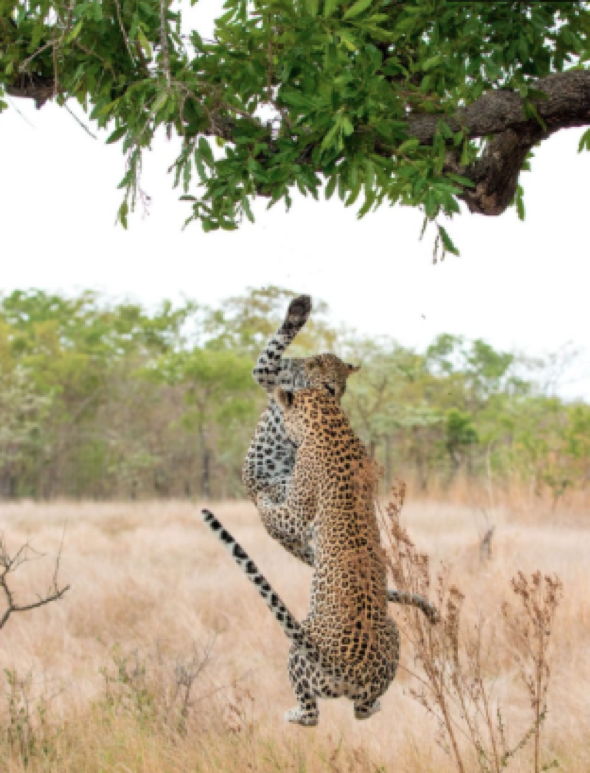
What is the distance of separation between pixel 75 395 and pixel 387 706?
2511cm

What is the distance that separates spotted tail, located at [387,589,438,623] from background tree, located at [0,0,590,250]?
5.14ft

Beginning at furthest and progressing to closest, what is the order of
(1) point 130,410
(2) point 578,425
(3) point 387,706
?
1. (1) point 130,410
2. (2) point 578,425
3. (3) point 387,706

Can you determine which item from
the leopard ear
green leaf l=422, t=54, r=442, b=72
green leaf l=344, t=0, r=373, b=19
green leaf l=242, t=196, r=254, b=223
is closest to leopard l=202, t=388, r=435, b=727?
the leopard ear

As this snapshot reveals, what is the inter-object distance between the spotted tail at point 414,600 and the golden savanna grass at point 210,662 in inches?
12.4

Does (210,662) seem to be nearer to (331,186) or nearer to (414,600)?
(414,600)

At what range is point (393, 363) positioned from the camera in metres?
22.8

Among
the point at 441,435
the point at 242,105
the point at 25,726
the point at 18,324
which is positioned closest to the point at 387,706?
the point at 25,726

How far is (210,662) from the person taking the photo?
310 inches

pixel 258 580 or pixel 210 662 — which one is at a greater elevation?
pixel 258 580

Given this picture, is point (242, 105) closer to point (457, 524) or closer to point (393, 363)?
point (457, 524)

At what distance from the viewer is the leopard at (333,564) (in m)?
3.86

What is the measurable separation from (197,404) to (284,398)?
2218cm

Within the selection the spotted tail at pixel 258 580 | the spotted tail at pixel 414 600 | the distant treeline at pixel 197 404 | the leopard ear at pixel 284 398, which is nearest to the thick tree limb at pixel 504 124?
the leopard ear at pixel 284 398

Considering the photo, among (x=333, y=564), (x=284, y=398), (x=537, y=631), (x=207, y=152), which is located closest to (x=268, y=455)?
(x=284, y=398)
